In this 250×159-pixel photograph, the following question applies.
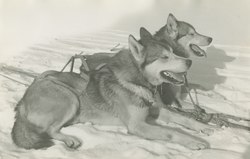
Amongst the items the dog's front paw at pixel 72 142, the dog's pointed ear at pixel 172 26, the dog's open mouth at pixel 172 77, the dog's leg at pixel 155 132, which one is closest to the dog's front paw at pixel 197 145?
the dog's leg at pixel 155 132

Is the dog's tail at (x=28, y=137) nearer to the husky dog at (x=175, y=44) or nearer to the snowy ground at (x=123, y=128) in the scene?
the snowy ground at (x=123, y=128)

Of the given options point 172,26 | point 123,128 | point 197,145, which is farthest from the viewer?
point 172,26

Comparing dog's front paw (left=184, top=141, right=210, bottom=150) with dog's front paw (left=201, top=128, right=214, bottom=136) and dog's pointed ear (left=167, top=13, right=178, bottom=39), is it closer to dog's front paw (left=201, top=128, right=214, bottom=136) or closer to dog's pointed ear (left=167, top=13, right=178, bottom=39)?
dog's front paw (left=201, top=128, right=214, bottom=136)

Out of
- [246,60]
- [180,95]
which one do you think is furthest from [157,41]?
[246,60]

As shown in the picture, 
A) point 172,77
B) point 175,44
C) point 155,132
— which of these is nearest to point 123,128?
point 155,132

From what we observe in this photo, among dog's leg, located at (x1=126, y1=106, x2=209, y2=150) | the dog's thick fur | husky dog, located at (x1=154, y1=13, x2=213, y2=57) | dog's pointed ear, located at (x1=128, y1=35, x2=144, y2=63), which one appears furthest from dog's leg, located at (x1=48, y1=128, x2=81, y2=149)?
husky dog, located at (x1=154, y1=13, x2=213, y2=57)

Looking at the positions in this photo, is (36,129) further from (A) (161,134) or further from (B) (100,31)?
(B) (100,31)

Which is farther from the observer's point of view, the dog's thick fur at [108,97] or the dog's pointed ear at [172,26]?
the dog's pointed ear at [172,26]

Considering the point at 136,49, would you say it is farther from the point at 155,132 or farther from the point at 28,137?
the point at 28,137
